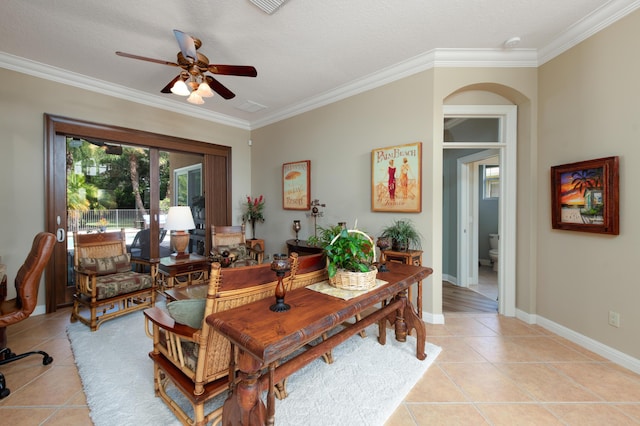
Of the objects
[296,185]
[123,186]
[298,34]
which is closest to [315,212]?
[296,185]

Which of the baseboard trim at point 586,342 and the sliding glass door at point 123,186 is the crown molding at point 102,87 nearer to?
the sliding glass door at point 123,186

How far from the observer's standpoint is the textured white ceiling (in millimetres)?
2295

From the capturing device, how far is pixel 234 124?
519 cm

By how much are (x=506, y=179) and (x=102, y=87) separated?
548 centimetres

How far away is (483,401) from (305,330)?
1.54 metres

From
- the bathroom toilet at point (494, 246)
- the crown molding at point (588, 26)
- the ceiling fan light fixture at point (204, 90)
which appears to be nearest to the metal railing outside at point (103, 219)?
the ceiling fan light fixture at point (204, 90)

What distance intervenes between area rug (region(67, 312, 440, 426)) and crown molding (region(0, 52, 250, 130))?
3134 mm

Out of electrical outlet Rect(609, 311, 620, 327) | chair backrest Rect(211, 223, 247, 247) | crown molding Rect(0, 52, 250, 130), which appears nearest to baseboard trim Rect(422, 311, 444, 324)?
electrical outlet Rect(609, 311, 620, 327)

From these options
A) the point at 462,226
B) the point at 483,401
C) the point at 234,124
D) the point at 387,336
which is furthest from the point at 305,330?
the point at 234,124

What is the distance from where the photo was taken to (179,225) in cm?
353

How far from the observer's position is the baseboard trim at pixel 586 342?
218 centimetres

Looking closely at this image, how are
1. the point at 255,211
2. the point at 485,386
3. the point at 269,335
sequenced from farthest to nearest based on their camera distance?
the point at 255,211 → the point at 485,386 → the point at 269,335

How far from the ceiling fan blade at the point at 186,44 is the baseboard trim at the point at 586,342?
14.4 ft

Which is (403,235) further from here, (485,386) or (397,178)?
(485,386)
